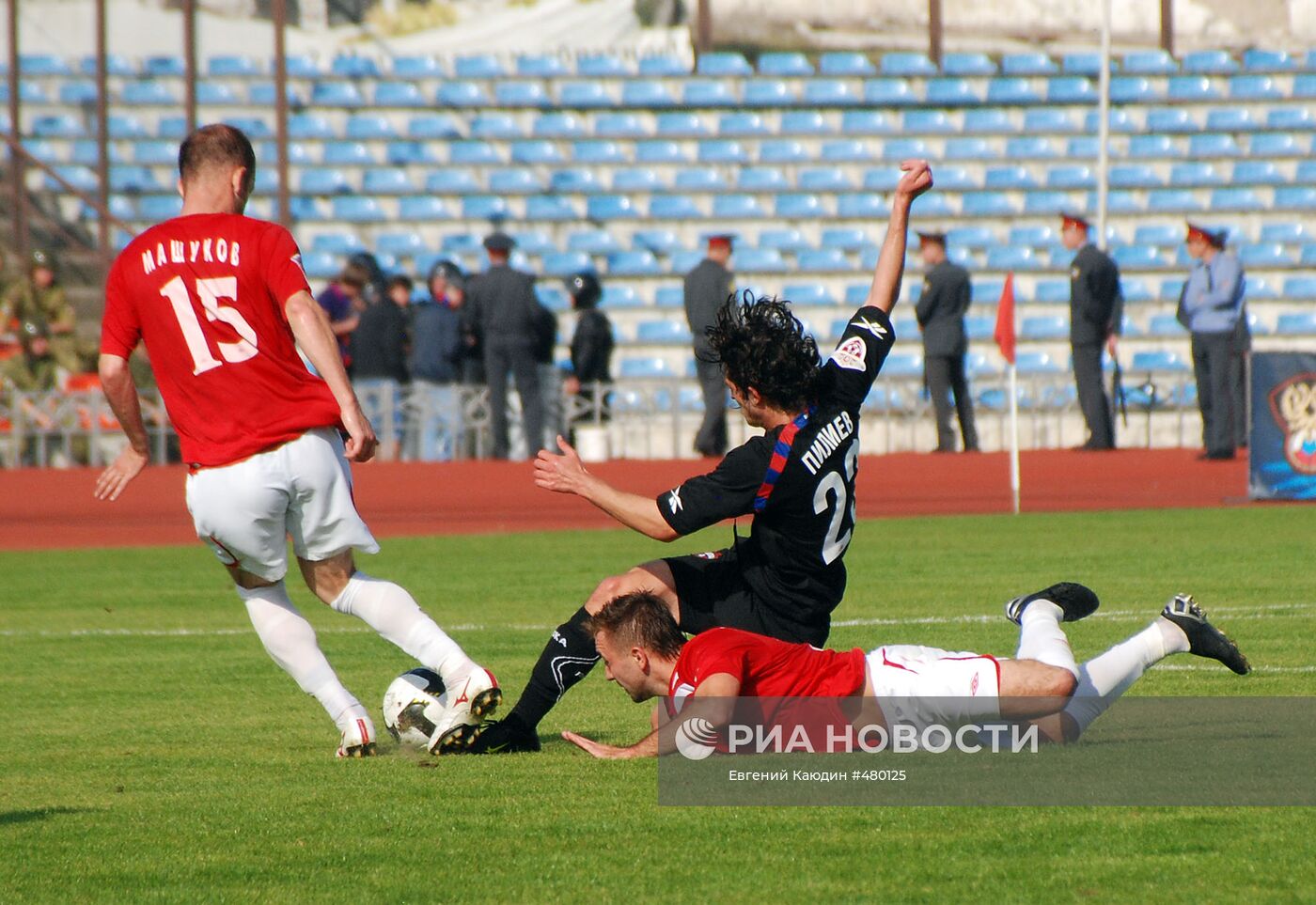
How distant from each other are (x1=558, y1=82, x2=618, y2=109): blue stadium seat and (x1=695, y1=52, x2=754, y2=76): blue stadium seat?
170cm

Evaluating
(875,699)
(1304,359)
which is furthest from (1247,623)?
(1304,359)

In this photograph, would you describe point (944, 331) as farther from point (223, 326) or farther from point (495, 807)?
point (495, 807)

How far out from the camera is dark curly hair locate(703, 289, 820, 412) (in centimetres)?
591

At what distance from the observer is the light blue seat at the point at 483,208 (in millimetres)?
29750

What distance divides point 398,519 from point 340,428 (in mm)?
11527

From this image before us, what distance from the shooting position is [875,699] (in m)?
5.67

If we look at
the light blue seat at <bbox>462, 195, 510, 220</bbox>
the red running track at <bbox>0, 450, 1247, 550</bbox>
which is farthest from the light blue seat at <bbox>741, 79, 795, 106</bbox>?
the red running track at <bbox>0, 450, 1247, 550</bbox>

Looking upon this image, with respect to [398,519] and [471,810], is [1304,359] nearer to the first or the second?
[398,519]

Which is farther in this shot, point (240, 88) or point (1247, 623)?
point (240, 88)

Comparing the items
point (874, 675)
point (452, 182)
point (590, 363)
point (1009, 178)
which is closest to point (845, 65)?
point (1009, 178)

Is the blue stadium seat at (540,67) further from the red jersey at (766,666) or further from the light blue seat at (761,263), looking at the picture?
the red jersey at (766,666)

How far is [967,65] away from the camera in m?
32.0

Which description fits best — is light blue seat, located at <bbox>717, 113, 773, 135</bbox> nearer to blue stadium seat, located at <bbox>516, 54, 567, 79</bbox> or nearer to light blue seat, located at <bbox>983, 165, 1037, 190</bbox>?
blue stadium seat, located at <bbox>516, 54, 567, 79</bbox>

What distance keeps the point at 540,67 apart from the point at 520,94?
88 cm
